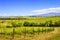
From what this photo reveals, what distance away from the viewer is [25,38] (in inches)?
1433

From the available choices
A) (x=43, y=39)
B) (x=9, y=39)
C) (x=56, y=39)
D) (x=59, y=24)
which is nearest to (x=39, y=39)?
(x=43, y=39)

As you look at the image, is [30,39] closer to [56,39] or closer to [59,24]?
[56,39]

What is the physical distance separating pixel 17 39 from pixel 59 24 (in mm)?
30627

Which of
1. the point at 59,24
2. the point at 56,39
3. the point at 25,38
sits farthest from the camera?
the point at 59,24

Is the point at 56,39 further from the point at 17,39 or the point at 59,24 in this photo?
the point at 59,24

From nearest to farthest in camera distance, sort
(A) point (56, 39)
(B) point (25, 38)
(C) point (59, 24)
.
Result: (A) point (56, 39) < (B) point (25, 38) < (C) point (59, 24)

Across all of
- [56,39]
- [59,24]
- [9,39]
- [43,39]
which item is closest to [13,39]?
[9,39]

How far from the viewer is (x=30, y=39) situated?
3528 centimetres

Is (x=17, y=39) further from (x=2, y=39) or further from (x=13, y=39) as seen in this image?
(x=2, y=39)

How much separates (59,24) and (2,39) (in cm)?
3214

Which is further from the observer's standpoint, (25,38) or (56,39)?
(25,38)

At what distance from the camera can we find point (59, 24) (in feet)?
205

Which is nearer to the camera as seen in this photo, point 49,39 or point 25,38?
point 49,39

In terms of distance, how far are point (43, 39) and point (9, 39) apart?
6.92 metres
